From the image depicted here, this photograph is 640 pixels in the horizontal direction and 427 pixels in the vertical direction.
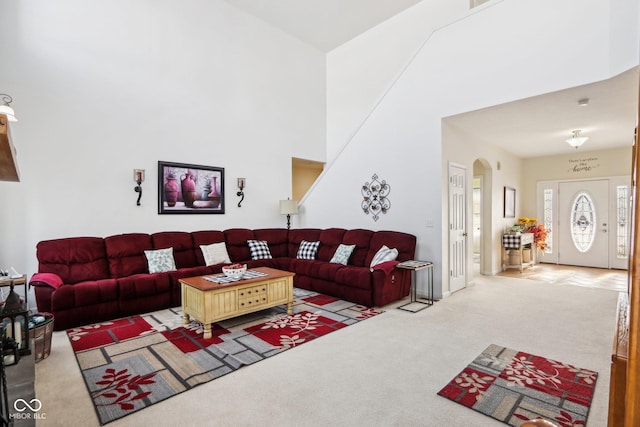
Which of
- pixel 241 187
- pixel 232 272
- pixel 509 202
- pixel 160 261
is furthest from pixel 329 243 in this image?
pixel 509 202

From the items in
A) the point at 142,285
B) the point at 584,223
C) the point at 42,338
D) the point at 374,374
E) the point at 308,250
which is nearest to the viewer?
the point at 374,374

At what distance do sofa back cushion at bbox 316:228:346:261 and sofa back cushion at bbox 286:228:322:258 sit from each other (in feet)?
0.81

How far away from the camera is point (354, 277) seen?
447 centimetres

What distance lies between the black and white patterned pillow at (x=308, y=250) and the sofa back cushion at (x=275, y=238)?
1.50ft

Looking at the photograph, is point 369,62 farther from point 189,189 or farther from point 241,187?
point 189,189

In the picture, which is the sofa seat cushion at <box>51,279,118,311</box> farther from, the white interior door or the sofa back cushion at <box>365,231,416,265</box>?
the white interior door

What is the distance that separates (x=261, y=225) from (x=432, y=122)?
369 cm

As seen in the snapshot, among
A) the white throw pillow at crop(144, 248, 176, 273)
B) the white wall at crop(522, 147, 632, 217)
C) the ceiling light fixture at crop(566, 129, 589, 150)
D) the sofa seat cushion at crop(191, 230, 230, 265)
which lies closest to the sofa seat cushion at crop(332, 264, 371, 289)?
the sofa seat cushion at crop(191, 230, 230, 265)

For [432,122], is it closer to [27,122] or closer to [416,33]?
[416,33]

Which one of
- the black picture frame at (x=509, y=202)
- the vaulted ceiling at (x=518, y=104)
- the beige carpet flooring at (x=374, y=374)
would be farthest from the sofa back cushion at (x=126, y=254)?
the black picture frame at (x=509, y=202)

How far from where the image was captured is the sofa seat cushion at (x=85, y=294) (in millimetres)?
3529

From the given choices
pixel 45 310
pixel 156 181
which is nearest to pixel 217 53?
pixel 156 181

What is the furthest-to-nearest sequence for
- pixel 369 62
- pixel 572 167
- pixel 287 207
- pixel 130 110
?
pixel 369 62
pixel 572 167
pixel 287 207
pixel 130 110

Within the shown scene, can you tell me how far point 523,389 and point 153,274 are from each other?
4.11m
